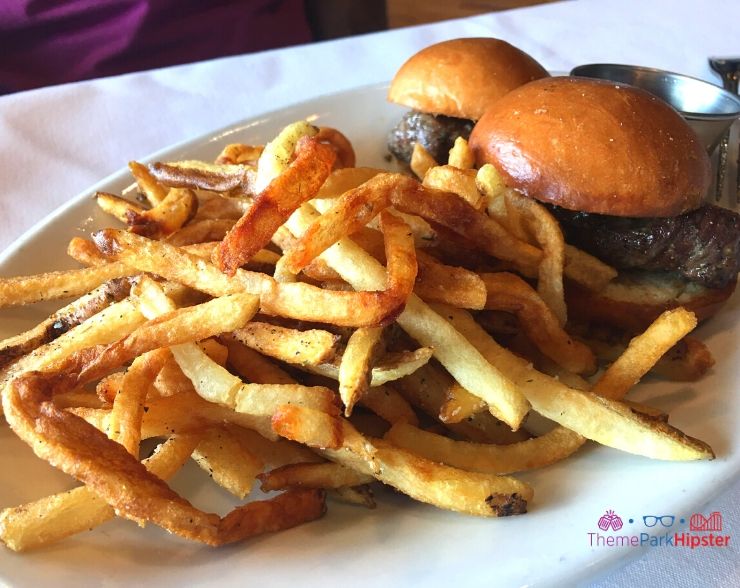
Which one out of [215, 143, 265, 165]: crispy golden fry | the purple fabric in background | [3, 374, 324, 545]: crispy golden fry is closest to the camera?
[3, 374, 324, 545]: crispy golden fry

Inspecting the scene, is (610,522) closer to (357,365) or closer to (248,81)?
(357,365)

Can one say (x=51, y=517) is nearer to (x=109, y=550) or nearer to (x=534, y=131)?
(x=109, y=550)

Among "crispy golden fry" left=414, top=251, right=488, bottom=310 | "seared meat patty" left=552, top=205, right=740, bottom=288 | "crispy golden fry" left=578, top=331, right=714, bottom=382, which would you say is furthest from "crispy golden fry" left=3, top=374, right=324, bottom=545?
"seared meat patty" left=552, top=205, right=740, bottom=288

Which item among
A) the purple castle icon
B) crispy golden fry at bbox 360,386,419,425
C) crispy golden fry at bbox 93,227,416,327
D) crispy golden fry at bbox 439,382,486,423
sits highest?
crispy golden fry at bbox 93,227,416,327

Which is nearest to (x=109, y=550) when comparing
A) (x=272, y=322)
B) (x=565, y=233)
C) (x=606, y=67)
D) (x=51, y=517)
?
(x=51, y=517)

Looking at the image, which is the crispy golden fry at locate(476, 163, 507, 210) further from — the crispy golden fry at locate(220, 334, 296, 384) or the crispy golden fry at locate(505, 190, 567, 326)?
the crispy golden fry at locate(220, 334, 296, 384)

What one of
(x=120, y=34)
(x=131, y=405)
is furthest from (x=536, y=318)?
(x=120, y=34)
